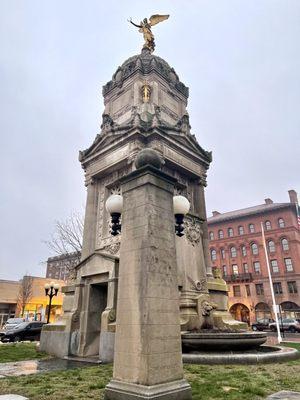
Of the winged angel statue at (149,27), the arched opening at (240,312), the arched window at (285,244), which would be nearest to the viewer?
the winged angel statue at (149,27)

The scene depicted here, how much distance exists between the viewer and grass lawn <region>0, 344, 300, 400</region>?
5.56 m

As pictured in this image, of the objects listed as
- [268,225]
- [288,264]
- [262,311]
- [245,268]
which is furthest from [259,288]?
[268,225]

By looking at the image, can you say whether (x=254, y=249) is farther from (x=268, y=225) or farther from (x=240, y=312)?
(x=240, y=312)

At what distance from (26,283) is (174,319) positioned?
56.1m

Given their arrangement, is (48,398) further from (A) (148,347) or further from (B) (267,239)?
(B) (267,239)

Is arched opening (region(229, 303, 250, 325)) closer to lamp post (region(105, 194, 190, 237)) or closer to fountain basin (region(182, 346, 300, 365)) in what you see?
fountain basin (region(182, 346, 300, 365))

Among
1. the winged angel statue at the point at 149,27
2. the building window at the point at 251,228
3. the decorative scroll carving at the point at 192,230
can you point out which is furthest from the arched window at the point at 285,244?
the decorative scroll carving at the point at 192,230

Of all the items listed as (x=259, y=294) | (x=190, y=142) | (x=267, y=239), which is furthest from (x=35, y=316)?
(x=190, y=142)

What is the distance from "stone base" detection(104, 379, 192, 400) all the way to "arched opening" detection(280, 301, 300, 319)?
52.5 metres

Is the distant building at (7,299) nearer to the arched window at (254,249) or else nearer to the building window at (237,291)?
the building window at (237,291)

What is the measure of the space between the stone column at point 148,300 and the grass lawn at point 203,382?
77 cm

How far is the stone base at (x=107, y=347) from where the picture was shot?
1002 cm

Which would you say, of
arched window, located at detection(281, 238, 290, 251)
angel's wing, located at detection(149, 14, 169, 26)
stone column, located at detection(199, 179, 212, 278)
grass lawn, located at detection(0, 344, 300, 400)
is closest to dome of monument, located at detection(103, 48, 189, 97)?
angel's wing, located at detection(149, 14, 169, 26)

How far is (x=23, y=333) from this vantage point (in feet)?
78.5
